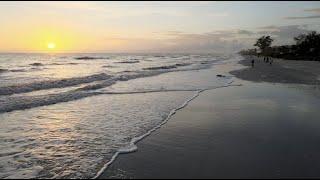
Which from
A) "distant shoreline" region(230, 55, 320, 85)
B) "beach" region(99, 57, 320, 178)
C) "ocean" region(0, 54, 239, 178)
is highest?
"distant shoreline" region(230, 55, 320, 85)

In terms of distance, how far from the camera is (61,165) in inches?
268

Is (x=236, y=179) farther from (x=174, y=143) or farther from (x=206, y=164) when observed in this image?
(x=174, y=143)

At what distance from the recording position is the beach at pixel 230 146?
6.32m

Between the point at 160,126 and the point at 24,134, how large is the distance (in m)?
3.77

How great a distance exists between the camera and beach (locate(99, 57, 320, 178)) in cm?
632

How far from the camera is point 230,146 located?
26.3 feet

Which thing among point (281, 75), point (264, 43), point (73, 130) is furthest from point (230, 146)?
point (264, 43)

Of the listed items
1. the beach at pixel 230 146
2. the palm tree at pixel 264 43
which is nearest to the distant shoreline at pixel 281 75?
the beach at pixel 230 146

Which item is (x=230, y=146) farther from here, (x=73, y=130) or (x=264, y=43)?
(x=264, y=43)

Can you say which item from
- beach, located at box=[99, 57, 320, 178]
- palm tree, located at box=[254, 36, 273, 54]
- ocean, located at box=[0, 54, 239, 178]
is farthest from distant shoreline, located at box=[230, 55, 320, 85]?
palm tree, located at box=[254, 36, 273, 54]

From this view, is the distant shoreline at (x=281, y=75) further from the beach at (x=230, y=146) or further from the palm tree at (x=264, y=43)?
the palm tree at (x=264, y=43)

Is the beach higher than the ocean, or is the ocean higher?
the beach

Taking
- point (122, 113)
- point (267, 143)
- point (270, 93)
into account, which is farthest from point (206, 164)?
point (270, 93)

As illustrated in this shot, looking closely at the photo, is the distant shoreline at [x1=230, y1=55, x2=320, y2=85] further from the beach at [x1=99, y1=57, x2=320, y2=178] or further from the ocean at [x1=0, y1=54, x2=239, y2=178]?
the beach at [x1=99, y1=57, x2=320, y2=178]
